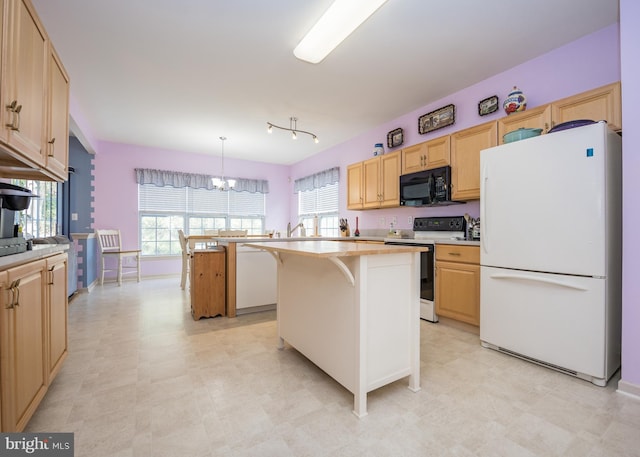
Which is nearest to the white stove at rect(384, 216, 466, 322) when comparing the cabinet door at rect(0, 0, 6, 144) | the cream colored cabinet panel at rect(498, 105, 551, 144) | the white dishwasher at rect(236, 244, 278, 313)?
the cream colored cabinet panel at rect(498, 105, 551, 144)

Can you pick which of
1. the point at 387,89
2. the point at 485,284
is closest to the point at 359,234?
the point at 387,89

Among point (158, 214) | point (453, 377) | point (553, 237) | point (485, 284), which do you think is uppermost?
point (158, 214)

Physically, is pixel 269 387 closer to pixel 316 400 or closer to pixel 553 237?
pixel 316 400

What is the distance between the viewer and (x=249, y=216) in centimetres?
672

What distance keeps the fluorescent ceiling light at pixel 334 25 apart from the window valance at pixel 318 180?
318 cm

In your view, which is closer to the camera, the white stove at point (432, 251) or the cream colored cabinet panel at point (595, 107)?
the cream colored cabinet panel at point (595, 107)

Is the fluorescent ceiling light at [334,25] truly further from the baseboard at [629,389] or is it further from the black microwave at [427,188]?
the baseboard at [629,389]

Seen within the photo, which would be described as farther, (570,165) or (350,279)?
(570,165)

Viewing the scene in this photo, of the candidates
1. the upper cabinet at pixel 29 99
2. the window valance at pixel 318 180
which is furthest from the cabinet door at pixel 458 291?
the upper cabinet at pixel 29 99

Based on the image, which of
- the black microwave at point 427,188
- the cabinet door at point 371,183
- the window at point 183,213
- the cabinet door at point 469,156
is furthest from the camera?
the window at point 183,213

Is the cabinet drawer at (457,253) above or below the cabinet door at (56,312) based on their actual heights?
above

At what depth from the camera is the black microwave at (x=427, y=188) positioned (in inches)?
124

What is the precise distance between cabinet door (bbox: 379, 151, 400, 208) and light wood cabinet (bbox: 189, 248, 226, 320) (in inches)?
90.3

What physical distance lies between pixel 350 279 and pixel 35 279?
1.61 m
